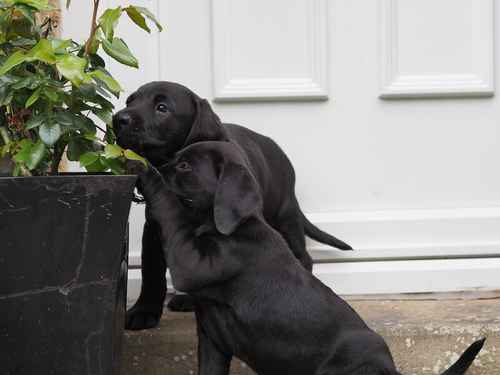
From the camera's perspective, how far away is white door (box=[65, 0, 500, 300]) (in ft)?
9.31

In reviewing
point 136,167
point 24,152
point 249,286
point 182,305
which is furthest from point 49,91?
point 182,305

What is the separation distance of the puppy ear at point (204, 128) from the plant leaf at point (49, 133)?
1.83 ft

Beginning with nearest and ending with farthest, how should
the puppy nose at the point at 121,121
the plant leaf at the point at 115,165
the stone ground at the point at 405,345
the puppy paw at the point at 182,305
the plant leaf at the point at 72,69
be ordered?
the plant leaf at the point at 72,69 → the plant leaf at the point at 115,165 → the puppy nose at the point at 121,121 → the stone ground at the point at 405,345 → the puppy paw at the point at 182,305

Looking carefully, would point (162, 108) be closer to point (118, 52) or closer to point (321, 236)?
point (118, 52)

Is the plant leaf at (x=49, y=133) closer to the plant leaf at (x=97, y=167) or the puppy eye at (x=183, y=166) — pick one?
the plant leaf at (x=97, y=167)

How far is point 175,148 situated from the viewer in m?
2.38

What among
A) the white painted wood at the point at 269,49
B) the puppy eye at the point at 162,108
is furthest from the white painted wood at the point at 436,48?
the puppy eye at the point at 162,108

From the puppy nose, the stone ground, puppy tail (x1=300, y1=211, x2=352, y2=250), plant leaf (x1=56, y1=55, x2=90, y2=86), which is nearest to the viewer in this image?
plant leaf (x1=56, y1=55, x2=90, y2=86)

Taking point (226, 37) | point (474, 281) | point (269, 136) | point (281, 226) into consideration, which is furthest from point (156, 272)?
point (474, 281)

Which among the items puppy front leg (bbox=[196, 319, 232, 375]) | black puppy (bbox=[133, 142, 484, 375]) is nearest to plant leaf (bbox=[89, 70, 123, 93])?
black puppy (bbox=[133, 142, 484, 375])

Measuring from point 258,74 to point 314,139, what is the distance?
280mm

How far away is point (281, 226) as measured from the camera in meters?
2.75

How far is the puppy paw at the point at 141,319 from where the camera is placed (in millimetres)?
2395

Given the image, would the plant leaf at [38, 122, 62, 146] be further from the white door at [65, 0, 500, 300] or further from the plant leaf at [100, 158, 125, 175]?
the white door at [65, 0, 500, 300]
